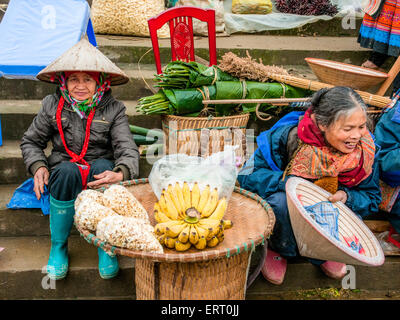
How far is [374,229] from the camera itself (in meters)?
3.25

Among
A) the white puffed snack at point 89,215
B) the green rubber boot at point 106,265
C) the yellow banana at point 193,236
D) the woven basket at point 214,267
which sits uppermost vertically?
the white puffed snack at point 89,215

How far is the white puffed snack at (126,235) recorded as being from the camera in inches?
70.8

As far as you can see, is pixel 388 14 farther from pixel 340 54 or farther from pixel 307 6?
pixel 307 6

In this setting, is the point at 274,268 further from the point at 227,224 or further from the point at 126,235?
the point at 126,235

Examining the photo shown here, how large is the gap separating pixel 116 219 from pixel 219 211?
0.55 metres

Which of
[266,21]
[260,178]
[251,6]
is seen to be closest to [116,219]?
[260,178]

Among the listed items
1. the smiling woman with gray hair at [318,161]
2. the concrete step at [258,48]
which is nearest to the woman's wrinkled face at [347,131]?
the smiling woman with gray hair at [318,161]

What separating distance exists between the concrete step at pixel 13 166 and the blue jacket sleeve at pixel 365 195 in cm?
155

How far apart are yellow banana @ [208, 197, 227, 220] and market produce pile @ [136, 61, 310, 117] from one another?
129 centimetres

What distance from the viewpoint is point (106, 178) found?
2.48 meters

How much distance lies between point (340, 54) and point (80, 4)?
3.01 meters

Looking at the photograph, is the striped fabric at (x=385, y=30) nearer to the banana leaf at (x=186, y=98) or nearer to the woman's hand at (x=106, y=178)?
the banana leaf at (x=186, y=98)

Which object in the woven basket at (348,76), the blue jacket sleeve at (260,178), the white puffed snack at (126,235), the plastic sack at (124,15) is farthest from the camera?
the plastic sack at (124,15)
